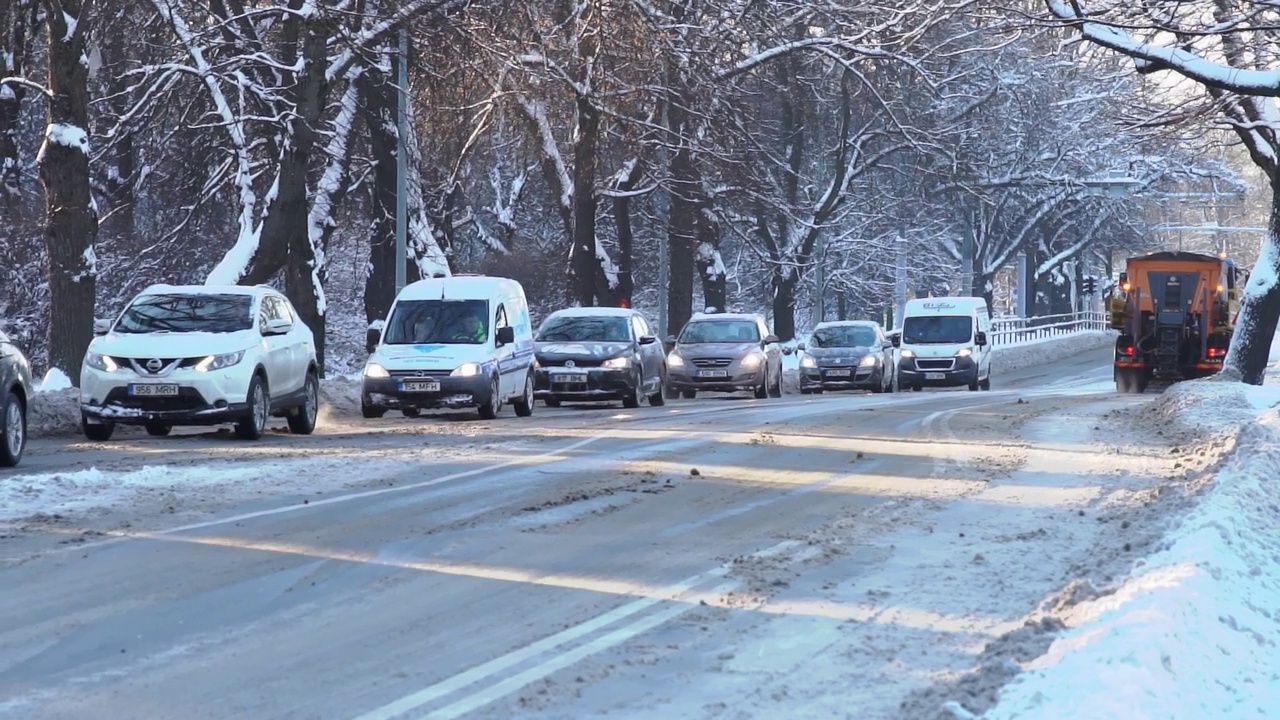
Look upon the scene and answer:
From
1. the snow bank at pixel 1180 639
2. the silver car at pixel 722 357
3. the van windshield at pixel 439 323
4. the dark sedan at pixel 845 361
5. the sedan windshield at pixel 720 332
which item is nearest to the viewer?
the snow bank at pixel 1180 639

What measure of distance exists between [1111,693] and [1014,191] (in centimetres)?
6277

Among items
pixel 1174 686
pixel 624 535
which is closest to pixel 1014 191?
pixel 624 535

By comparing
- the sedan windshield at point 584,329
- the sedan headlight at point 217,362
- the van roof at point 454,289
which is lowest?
the sedan headlight at point 217,362

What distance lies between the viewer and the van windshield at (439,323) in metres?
23.1

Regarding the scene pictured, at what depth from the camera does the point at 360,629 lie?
777 cm

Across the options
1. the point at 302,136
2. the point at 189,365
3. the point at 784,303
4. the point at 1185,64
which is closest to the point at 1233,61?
the point at 1185,64

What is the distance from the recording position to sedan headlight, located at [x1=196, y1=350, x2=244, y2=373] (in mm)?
17703

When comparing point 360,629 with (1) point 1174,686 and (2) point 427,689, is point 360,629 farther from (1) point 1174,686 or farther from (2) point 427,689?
(1) point 1174,686

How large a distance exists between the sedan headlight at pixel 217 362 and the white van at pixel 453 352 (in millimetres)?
4484

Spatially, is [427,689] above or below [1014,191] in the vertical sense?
below

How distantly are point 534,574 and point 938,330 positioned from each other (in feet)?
103

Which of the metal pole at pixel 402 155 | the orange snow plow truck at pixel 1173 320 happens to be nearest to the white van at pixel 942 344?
the orange snow plow truck at pixel 1173 320

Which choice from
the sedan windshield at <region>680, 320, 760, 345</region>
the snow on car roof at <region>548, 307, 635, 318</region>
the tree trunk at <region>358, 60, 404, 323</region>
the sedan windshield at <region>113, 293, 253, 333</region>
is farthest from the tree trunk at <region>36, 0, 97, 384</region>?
the sedan windshield at <region>680, 320, 760, 345</region>

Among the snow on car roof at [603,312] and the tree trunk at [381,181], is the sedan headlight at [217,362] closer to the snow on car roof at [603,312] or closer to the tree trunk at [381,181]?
the snow on car roof at [603,312]
